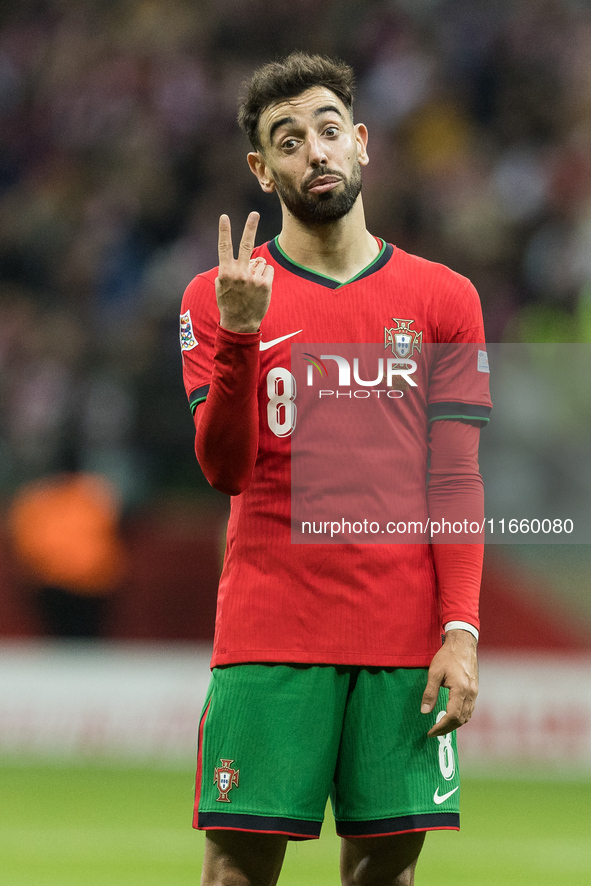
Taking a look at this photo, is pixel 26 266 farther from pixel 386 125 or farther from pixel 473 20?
pixel 473 20

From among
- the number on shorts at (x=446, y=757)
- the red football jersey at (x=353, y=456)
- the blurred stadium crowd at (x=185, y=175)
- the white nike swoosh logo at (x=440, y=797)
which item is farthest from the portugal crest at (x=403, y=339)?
the blurred stadium crowd at (x=185, y=175)

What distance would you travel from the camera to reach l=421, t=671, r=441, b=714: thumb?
2781mm

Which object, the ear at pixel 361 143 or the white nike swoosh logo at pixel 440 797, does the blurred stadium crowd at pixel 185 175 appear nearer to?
the ear at pixel 361 143

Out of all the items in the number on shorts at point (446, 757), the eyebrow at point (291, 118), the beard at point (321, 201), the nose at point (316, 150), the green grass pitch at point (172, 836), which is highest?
the eyebrow at point (291, 118)

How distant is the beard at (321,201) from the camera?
9.86ft

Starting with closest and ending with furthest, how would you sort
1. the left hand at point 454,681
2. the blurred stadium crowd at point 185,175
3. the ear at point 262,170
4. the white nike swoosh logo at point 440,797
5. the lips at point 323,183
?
the left hand at point 454,681 → the white nike swoosh logo at point 440,797 → the lips at point 323,183 → the ear at point 262,170 → the blurred stadium crowd at point 185,175

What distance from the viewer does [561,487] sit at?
→ 7008 millimetres

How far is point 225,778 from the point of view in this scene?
281 centimetres

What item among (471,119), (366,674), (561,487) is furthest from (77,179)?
(366,674)

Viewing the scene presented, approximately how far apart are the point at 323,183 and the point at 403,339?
418mm

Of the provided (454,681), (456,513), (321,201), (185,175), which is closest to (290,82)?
(321,201)

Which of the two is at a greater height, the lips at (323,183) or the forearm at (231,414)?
the lips at (323,183)

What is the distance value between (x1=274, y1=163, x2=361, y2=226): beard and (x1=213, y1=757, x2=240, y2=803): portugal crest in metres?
1.29

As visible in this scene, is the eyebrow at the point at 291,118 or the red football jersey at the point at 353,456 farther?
the eyebrow at the point at 291,118
